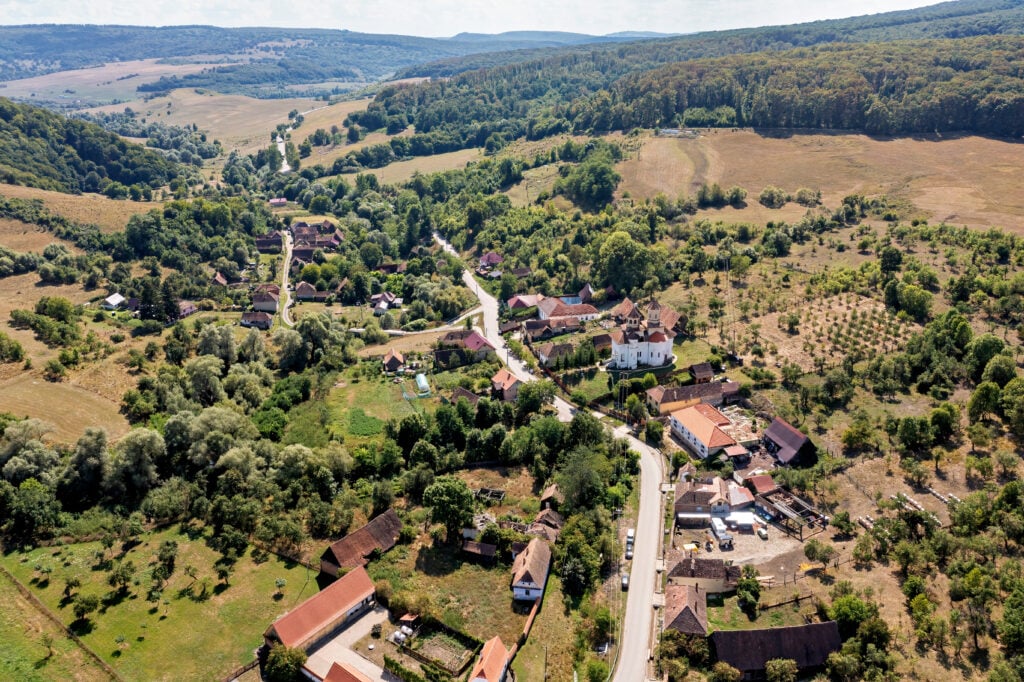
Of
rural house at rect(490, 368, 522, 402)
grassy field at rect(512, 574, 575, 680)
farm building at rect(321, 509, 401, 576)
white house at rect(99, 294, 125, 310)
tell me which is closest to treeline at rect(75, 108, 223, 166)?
white house at rect(99, 294, 125, 310)

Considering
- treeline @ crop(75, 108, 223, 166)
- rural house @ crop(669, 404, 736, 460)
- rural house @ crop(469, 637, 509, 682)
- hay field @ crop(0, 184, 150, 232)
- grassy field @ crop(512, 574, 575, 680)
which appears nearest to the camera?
rural house @ crop(469, 637, 509, 682)

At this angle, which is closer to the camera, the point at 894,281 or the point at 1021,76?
the point at 894,281

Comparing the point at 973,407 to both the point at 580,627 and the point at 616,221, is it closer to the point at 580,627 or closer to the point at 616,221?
the point at 580,627

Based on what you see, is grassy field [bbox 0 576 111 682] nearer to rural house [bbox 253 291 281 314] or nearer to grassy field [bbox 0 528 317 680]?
grassy field [bbox 0 528 317 680]

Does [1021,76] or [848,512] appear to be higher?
[1021,76]

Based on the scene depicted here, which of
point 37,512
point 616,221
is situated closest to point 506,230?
point 616,221

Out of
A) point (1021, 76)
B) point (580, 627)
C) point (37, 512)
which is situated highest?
point (1021, 76)

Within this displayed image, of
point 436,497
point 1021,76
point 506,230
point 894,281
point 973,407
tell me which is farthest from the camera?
point 1021,76

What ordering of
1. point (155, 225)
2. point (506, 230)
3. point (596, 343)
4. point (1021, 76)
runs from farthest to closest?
point (1021, 76)
point (506, 230)
point (155, 225)
point (596, 343)
